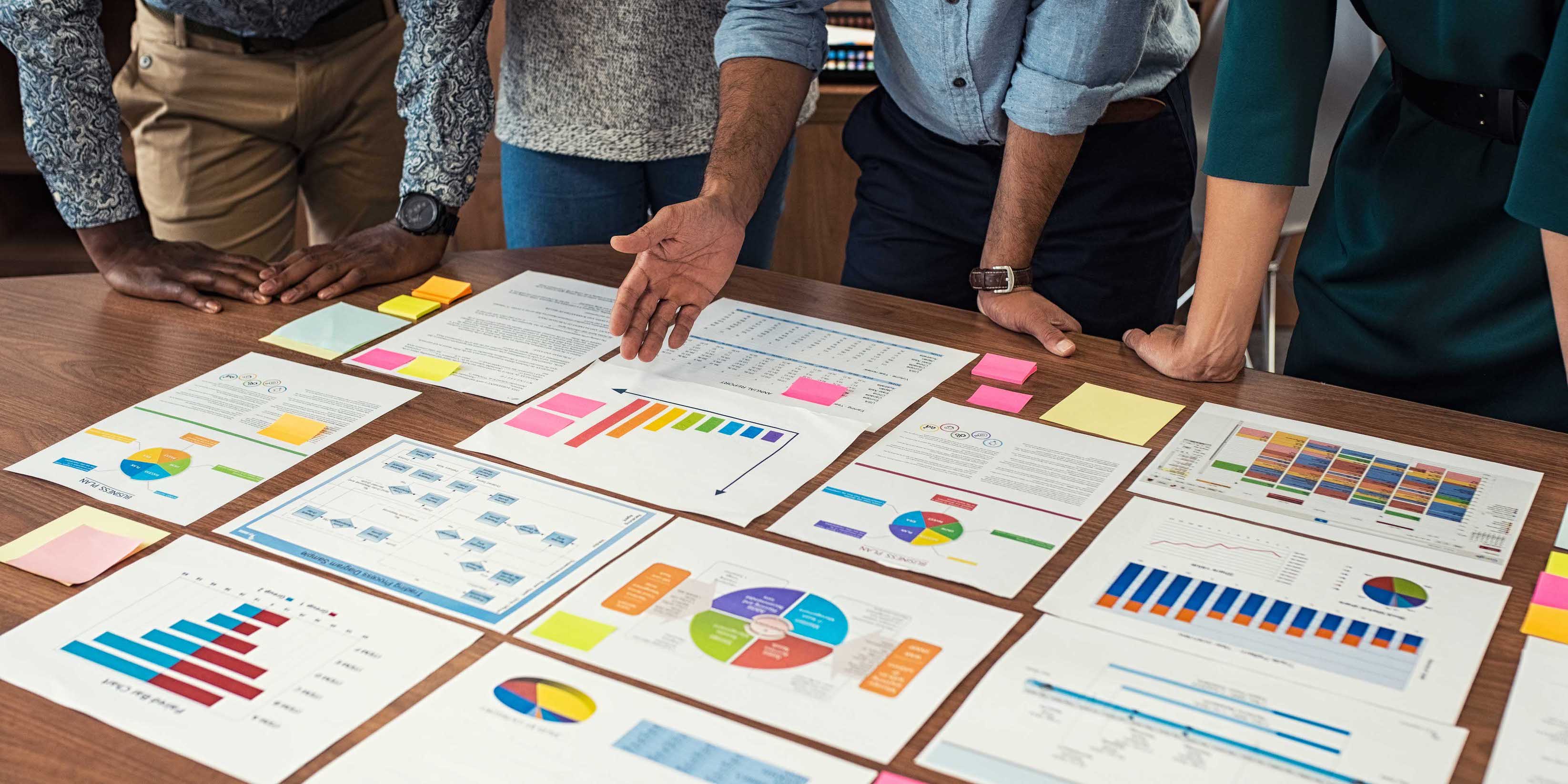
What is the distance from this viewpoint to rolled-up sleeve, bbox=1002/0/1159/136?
145 cm

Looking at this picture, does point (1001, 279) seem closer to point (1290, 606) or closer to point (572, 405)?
point (572, 405)

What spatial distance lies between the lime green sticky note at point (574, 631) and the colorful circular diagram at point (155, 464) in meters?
0.44

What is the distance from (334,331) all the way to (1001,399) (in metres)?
0.74

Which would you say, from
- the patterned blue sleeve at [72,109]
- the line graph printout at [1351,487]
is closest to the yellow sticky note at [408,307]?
the patterned blue sleeve at [72,109]

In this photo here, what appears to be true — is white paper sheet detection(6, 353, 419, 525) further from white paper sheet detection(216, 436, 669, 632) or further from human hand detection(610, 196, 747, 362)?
human hand detection(610, 196, 747, 362)

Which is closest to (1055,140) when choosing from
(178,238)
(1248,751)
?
(1248,751)

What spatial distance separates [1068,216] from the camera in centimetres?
163

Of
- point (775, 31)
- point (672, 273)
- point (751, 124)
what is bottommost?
point (672, 273)

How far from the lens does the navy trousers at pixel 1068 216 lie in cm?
162

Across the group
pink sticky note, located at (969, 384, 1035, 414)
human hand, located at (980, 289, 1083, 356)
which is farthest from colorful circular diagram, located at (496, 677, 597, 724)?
human hand, located at (980, 289, 1083, 356)

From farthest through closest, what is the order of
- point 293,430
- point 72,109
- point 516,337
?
point 72,109 → point 516,337 → point 293,430

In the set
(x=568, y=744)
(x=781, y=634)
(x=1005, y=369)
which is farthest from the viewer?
(x=1005, y=369)

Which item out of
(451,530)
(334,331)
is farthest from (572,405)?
(334,331)

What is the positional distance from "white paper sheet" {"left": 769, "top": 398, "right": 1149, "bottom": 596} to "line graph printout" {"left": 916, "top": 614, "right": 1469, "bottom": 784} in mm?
117
